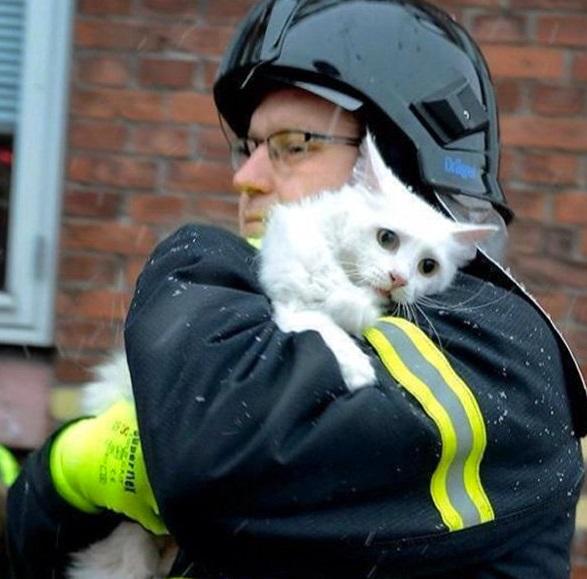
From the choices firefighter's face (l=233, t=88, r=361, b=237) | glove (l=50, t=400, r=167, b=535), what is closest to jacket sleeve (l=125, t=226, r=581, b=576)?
glove (l=50, t=400, r=167, b=535)

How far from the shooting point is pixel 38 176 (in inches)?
167

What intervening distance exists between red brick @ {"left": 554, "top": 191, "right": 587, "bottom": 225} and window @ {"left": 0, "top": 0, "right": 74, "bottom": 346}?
4.86 feet

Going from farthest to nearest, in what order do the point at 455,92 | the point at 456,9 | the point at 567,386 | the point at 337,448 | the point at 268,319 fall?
the point at 456,9, the point at 455,92, the point at 567,386, the point at 268,319, the point at 337,448

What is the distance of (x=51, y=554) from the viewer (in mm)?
1954

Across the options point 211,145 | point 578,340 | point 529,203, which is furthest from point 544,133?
point 211,145

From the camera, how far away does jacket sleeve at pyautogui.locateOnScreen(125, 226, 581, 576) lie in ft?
5.32

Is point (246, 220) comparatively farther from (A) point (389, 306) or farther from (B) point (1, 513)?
(B) point (1, 513)

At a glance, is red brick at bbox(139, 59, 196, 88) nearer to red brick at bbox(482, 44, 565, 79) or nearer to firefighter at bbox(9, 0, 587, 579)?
red brick at bbox(482, 44, 565, 79)

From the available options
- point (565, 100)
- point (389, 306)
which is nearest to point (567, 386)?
point (389, 306)

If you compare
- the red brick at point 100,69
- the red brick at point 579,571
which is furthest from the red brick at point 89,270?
the red brick at point 579,571

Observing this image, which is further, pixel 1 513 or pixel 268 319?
pixel 1 513

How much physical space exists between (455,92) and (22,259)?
242 centimetres

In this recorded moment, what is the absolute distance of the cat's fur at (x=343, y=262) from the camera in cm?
183

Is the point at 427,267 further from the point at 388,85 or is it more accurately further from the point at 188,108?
the point at 188,108
